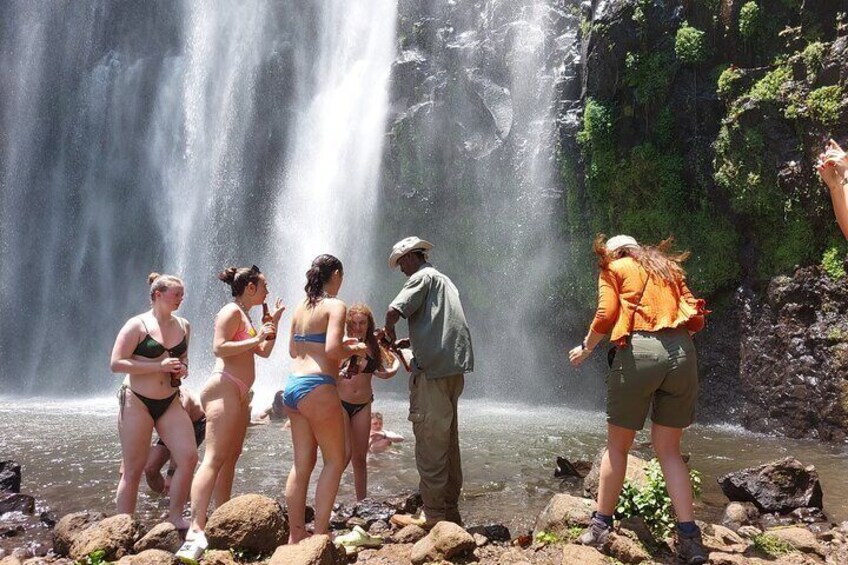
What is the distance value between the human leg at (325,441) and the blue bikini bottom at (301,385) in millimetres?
25

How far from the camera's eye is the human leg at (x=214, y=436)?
3.96 m

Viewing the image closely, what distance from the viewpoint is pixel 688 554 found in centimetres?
345

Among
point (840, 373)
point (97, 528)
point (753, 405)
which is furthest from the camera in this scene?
point (753, 405)

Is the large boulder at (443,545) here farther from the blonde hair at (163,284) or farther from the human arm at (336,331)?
the blonde hair at (163,284)

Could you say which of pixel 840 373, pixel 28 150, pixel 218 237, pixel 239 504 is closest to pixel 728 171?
pixel 840 373

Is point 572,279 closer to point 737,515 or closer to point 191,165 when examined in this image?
point 737,515

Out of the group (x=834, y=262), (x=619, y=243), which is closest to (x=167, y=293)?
(x=619, y=243)

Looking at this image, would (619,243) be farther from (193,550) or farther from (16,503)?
(16,503)

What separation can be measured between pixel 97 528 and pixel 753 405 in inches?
480

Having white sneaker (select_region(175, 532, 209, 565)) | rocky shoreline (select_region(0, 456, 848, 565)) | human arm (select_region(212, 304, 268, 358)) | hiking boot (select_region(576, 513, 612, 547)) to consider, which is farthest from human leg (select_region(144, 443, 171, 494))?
hiking boot (select_region(576, 513, 612, 547))

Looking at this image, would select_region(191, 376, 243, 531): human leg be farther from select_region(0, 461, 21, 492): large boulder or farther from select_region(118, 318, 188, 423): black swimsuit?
select_region(0, 461, 21, 492): large boulder

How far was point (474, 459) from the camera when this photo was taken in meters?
7.98

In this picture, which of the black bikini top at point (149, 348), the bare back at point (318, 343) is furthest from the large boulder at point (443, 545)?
the black bikini top at point (149, 348)

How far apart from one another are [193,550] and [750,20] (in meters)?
15.2
